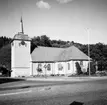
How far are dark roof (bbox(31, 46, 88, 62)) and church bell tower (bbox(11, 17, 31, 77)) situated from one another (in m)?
2.53

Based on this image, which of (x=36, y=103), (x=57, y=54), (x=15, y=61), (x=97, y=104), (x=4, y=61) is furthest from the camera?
(x=4, y=61)

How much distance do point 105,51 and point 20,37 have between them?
122ft

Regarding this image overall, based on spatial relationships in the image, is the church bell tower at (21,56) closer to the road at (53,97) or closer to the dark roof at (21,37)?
the dark roof at (21,37)

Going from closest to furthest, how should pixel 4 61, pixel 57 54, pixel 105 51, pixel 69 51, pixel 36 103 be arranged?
pixel 36 103 → pixel 69 51 → pixel 57 54 → pixel 4 61 → pixel 105 51

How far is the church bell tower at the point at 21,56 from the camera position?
133 feet

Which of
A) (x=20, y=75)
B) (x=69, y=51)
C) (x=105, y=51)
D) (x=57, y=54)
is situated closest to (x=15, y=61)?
(x=20, y=75)

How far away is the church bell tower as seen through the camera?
40656mm

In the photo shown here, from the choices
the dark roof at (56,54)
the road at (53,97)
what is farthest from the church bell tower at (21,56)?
the road at (53,97)

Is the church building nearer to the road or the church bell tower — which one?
the church bell tower

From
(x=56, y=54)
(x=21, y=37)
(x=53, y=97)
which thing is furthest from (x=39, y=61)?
(x=53, y=97)

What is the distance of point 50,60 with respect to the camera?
4428 centimetres

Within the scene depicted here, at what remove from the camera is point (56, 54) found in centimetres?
4628

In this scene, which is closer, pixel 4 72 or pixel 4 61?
pixel 4 61

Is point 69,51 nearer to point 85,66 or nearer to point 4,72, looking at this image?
point 85,66
